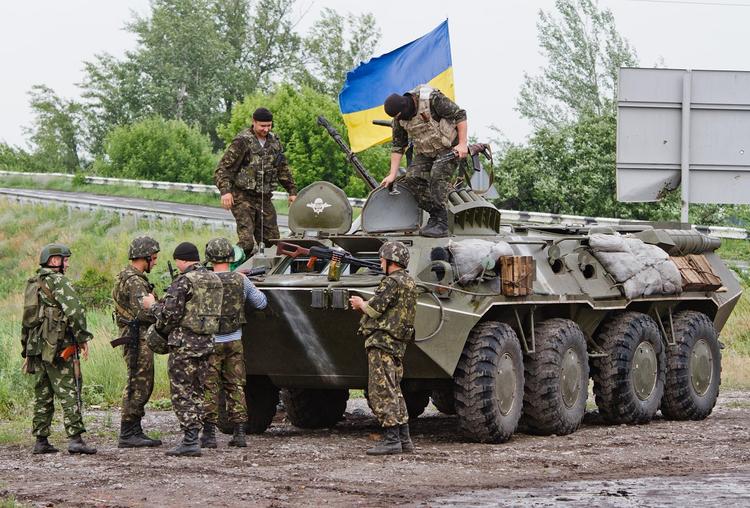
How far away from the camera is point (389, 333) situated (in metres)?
11.1

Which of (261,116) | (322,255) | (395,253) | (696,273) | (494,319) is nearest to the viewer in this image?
(395,253)

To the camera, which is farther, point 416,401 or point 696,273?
point 696,273

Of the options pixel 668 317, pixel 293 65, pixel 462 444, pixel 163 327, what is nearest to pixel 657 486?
pixel 462 444

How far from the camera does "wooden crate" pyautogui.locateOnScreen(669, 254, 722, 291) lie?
48.2 ft

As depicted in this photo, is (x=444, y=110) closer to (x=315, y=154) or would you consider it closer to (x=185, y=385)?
(x=185, y=385)

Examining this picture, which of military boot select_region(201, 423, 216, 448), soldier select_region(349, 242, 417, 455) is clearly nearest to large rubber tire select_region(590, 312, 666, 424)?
soldier select_region(349, 242, 417, 455)

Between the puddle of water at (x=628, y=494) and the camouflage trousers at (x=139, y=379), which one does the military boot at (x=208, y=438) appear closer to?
the camouflage trousers at (x=139, y=379)

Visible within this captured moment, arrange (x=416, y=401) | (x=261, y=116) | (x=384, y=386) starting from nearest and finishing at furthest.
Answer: (x=384, y=386), (x=261, y=116), (x=416, y=401)

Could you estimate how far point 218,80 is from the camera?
62562 mm

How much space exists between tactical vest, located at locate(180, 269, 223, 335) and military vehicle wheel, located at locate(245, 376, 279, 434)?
69.6 inches

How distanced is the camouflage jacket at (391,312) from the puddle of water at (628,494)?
204cm

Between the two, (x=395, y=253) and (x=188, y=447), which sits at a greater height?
(x=395, y=253)

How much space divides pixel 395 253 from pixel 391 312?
0.44 m

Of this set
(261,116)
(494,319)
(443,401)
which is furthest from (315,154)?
→ (494,319)
